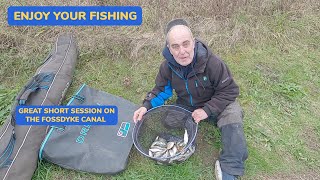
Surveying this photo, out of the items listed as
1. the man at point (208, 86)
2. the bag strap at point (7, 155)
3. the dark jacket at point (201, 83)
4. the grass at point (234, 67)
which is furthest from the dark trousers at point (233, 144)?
the bag strap at point (7, 155)

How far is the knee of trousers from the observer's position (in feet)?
8.41

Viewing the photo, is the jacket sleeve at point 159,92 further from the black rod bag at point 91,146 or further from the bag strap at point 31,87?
the bag strap at point 31,87

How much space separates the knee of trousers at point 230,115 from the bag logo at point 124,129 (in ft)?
2.72

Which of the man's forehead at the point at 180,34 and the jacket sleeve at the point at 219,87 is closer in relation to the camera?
the man's forehead at the point at 180,34

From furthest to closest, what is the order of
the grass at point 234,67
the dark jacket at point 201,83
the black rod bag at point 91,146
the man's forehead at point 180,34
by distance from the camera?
1. the grass at point 234,67
2. the black rod bag at point 91,146
3. the dark jacket at point 201,83
4. the man's forehead at point 180,34

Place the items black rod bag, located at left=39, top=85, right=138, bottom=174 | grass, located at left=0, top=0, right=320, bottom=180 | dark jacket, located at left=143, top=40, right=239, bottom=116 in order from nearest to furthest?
dark jacket, located at left=143, top=40, right=239, bottom=116, black rod bag, located at left=39, top=85, right=138, bottom=174, grass, located at left=0, top=0, right=320, bottom=180

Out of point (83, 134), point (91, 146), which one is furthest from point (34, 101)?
point (91, 146)

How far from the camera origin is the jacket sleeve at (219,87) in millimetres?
2482

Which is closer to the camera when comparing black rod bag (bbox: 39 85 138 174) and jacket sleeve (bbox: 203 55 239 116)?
jacket sleeve (bbox: 203 55 239 116)

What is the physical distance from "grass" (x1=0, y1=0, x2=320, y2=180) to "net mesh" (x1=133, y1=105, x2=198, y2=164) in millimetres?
151

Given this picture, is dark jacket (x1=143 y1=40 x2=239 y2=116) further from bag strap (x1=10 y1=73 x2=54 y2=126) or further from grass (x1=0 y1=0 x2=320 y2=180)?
bag strap (x1=10 y1=73 x2=54 y2=126)

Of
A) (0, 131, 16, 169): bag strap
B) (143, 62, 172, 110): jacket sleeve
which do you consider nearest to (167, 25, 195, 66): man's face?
(143, 62, 172, 110): jacket sleeve

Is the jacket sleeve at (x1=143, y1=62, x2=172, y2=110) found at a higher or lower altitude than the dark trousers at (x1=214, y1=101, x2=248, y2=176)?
higher

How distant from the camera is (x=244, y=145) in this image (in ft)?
8.28
